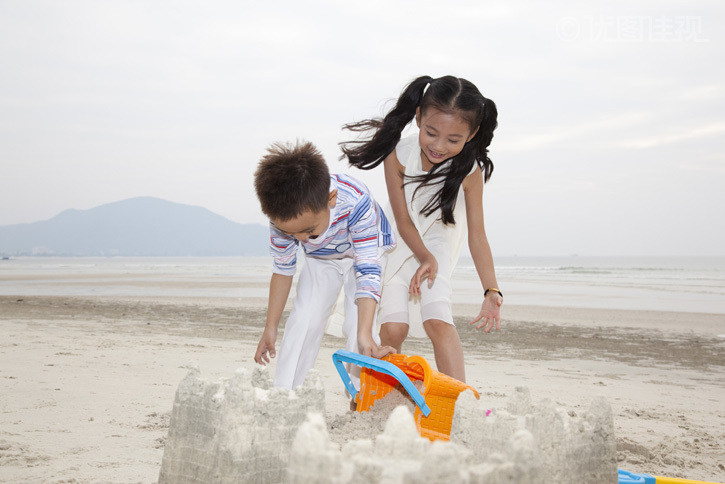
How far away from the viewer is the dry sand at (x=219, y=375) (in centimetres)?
289

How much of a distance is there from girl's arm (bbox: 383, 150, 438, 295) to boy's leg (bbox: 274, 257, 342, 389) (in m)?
0.47

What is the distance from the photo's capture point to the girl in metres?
3.37

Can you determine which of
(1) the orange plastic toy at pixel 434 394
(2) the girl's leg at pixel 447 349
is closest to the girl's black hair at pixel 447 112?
(2) the girl's leg at pixel 447 349

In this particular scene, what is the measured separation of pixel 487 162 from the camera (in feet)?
12.0

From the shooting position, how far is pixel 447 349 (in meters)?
3.39

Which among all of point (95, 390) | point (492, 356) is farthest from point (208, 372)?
point (492, 356)

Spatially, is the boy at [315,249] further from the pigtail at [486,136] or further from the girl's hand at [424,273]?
the pigtail at [486,136]

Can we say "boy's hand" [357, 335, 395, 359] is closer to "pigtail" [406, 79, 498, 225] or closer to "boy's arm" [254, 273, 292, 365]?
"boy's arm" [254, 273, 292, 365]

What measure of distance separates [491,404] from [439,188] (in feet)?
4.97

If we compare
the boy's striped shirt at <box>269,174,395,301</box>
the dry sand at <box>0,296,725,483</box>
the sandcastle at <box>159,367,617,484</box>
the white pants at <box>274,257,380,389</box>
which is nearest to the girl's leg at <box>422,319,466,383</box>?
the white pants at <box>274,257,380,389</box>

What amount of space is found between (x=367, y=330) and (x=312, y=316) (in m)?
0.51

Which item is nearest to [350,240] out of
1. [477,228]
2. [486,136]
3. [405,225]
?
[405,225]

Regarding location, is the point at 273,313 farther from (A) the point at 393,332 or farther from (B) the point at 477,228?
(B) the point at 477,228

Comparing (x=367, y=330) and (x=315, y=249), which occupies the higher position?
(x=315, y=249)
